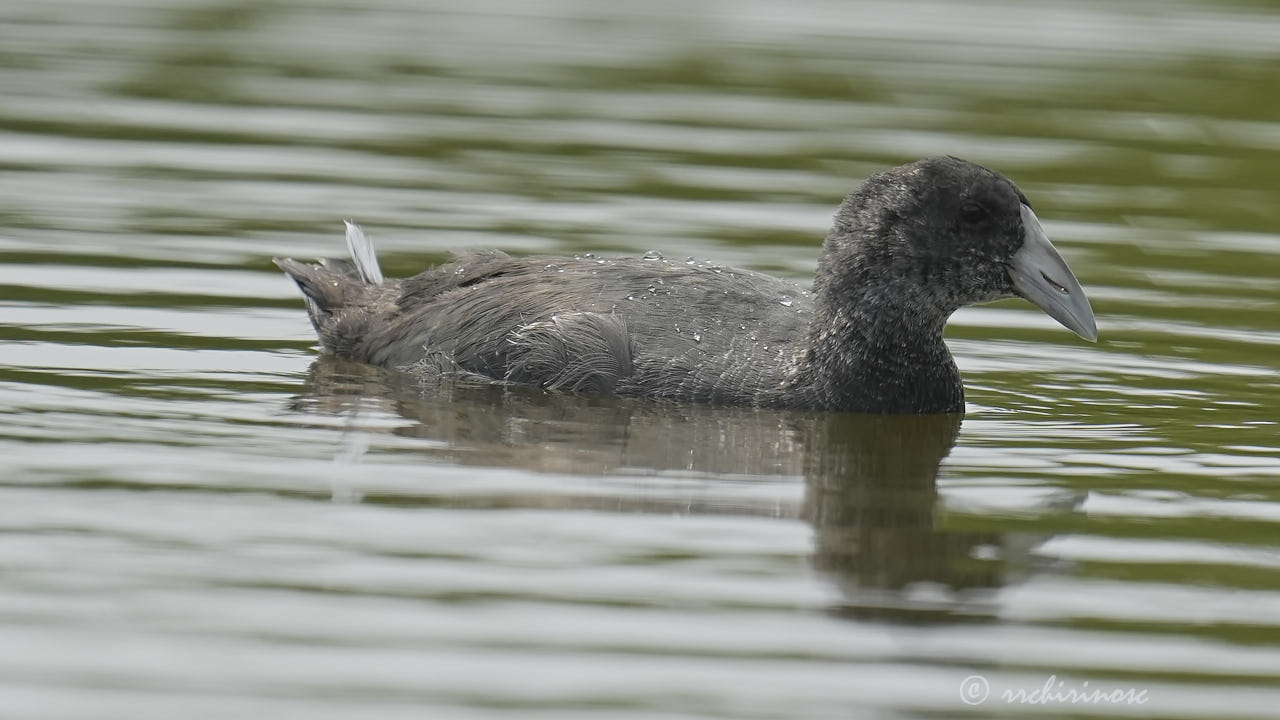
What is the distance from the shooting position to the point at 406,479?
6.80m

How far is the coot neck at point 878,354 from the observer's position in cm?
831

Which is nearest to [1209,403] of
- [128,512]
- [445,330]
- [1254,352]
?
[1254,352]

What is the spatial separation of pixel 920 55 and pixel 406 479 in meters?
12.3

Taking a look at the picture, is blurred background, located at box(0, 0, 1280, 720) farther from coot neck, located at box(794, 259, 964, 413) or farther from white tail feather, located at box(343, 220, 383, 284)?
white tail feather, located at box(343, 220, 383, 284)

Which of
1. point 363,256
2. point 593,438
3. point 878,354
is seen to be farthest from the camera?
point 363,256

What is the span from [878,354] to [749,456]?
1.10m

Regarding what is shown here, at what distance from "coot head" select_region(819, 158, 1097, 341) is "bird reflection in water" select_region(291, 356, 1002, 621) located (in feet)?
1.66

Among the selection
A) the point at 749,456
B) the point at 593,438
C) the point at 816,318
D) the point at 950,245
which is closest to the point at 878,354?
the point at 816,318

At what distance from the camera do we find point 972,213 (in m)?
8.20

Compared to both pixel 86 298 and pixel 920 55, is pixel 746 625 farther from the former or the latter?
pixel 920 55

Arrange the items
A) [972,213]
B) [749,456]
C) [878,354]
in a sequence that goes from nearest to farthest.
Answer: [749,456] < [972,213] < [878,354]

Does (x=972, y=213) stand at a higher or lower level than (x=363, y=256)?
higher

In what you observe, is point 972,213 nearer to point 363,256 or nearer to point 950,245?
point 950,245

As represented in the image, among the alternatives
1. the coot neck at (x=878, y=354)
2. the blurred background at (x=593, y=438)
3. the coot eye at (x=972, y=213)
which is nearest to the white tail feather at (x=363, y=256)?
the blurred background at (x=593, y=438)
